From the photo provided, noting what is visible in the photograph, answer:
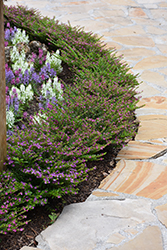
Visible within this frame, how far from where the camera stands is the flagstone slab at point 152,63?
5.32 metres

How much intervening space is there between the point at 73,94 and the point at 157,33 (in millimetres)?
4151

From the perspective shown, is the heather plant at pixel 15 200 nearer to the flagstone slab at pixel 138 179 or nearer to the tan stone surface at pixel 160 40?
the flagstone slab at pixel 138 179

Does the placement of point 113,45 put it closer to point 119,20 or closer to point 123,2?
point 119,20

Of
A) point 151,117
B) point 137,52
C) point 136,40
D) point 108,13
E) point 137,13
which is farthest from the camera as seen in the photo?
point 137,13

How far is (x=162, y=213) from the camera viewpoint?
95.2 inches

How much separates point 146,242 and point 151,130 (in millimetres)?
1724

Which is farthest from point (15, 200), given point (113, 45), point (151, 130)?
point (113, 45)

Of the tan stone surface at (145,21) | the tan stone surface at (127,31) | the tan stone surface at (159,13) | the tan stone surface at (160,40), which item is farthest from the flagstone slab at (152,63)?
the tan stone surface at (159,13)

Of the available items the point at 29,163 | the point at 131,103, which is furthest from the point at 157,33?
the point at 29,163

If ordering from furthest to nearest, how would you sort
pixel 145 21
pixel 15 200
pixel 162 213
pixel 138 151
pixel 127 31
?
1. pixel 145 21
2. pixel 127 31
3. pixel 138 151
4. pixel 162 213
5. pixel 15 200

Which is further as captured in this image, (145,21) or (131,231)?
(145,21)

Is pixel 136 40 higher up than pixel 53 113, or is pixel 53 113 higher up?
pixel 136 40

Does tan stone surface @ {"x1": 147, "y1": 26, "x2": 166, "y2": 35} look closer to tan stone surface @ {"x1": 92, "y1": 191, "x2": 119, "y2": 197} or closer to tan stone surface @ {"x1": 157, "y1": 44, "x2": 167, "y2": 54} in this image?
tan stone surface @ {"x1": 157, "y1": 44, "x2": 167, "y2": 54}

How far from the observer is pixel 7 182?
2352mm
